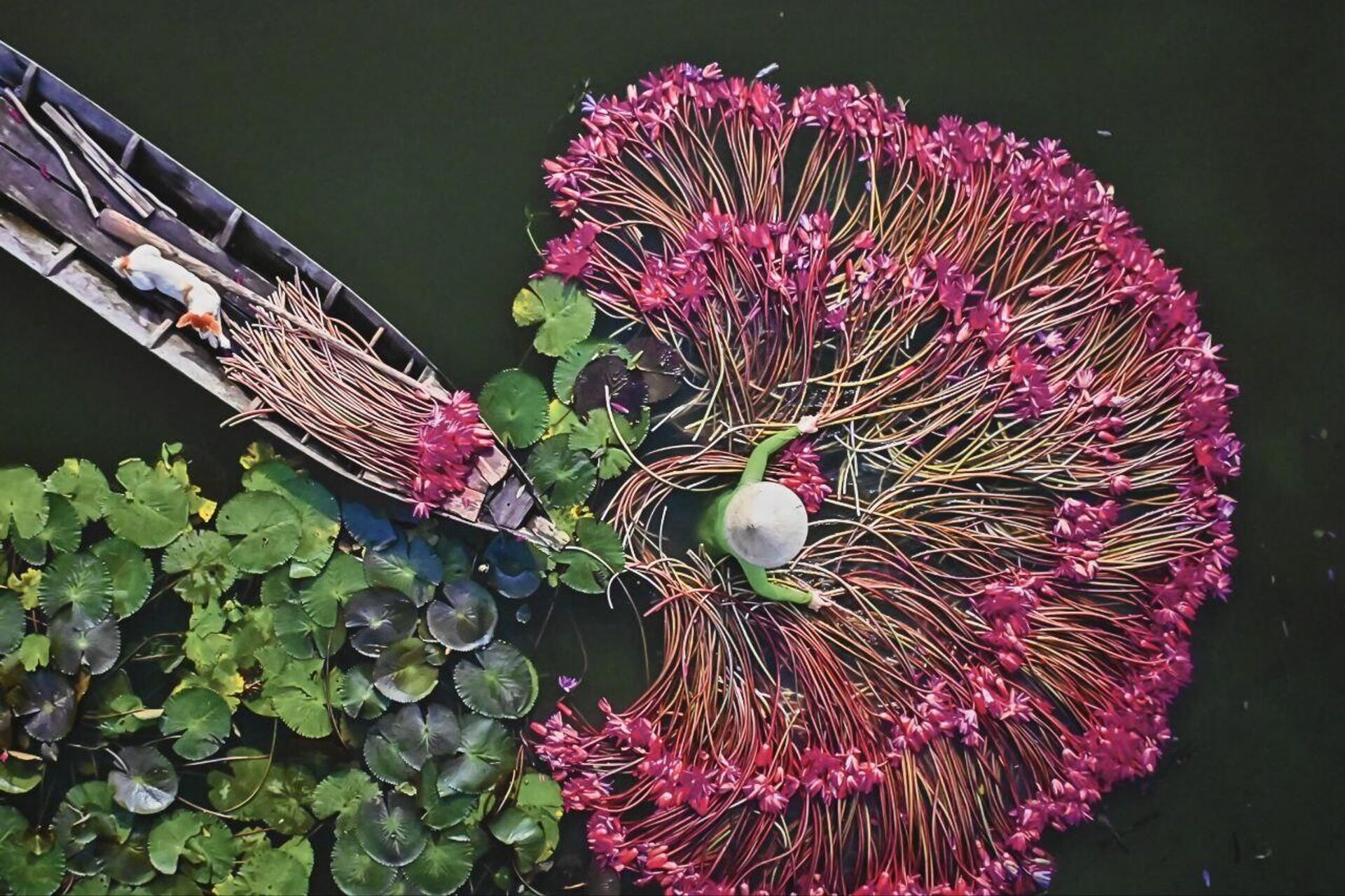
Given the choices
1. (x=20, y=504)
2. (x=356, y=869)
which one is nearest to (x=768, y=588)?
(x=356, y=869)

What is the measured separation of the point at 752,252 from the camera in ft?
7.59

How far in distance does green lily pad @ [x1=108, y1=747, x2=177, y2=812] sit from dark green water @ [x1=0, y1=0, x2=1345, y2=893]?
62cm

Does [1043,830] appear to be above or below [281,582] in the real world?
above

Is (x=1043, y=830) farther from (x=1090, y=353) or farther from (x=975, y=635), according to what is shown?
(x=1090, y=353)

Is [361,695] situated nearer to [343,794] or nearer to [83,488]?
[343,794]

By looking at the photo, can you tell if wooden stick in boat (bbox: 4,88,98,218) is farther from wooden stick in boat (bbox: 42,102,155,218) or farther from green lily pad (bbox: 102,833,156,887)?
green lily pad (bbox: 102,833,156,887)

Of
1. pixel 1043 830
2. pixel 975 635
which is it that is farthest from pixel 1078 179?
pixel 1043 830

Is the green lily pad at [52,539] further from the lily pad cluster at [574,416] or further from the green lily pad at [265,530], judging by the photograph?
the lily pad cluster at [574,416]

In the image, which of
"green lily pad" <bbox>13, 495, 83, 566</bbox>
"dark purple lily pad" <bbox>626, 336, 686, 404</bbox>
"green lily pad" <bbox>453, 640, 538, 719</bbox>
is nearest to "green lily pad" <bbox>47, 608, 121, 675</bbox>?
"green lily pad" <bbox>13, 495, 83, 566</bbox>

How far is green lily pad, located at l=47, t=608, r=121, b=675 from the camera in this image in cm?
222

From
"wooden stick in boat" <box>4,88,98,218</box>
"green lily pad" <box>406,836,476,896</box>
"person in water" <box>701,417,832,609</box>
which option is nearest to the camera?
"person in water" <box>701,417,832,609</box>

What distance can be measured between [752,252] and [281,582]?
4.20 feet

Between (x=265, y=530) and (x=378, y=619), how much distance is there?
31 cm

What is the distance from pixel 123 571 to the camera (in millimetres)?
2238
